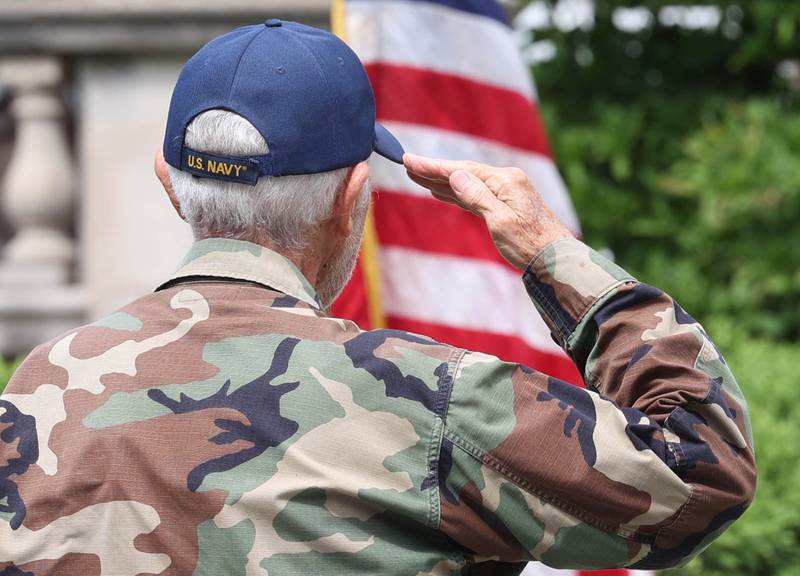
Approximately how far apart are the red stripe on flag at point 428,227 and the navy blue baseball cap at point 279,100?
1775 mm

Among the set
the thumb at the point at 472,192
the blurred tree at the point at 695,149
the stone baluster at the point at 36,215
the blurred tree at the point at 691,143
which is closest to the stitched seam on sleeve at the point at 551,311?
the thumb at the point at 472,192

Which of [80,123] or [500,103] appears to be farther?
[80,123]

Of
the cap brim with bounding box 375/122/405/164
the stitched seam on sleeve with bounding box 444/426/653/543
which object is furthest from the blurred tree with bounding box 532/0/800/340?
the stitched seam on sleeve with bounding box 444/426/653/543

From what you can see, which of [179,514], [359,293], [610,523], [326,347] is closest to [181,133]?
[326,347]

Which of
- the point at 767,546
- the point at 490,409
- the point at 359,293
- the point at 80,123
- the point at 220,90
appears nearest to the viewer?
the point at 490,409

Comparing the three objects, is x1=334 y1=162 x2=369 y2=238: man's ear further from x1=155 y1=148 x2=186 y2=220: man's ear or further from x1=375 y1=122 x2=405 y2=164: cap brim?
x1=155 y1=148 x2=186 y2=220: man's ear

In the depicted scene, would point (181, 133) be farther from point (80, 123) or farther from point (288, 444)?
point (80, 123)

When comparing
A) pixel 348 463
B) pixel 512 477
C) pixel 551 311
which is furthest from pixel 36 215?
pixel 512 477

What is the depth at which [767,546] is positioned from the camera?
3.79 meters

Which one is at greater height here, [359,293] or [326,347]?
[326,347]

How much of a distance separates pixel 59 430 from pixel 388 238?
6.67 ft

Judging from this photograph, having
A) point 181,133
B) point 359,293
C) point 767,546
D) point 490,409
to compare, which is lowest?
point 767,546

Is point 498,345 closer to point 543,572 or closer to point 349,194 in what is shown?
point 543,572

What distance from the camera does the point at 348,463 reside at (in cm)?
156
